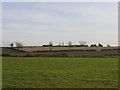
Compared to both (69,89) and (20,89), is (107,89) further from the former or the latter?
(20,89)

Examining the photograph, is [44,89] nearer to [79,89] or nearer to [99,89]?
[79,89]

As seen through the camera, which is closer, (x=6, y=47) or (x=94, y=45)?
(x=6, y=47)

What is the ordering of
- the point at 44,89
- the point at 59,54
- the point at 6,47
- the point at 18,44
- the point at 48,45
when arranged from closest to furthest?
the point at 44,89 → the point at 59,54 → the point at 6,47 → the point at 48,45 → the point at 18,44

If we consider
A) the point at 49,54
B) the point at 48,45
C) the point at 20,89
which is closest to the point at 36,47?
the point at 48,45

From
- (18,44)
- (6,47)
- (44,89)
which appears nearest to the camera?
(44,89)

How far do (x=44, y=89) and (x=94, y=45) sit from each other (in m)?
94.0

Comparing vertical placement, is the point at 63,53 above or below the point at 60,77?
below

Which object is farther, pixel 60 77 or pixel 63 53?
pixel 63 53

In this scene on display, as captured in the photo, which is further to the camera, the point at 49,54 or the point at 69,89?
the point at 49,54

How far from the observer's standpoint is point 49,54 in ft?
252

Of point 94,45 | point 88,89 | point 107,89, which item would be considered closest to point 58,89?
point 88,89

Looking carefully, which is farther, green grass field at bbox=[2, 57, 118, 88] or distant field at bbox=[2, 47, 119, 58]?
distant field at bbox=[2, 47, 119, 58]

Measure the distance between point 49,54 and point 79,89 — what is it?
6530 centimetres

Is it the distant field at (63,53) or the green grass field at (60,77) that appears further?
the distant field at (63,53)
